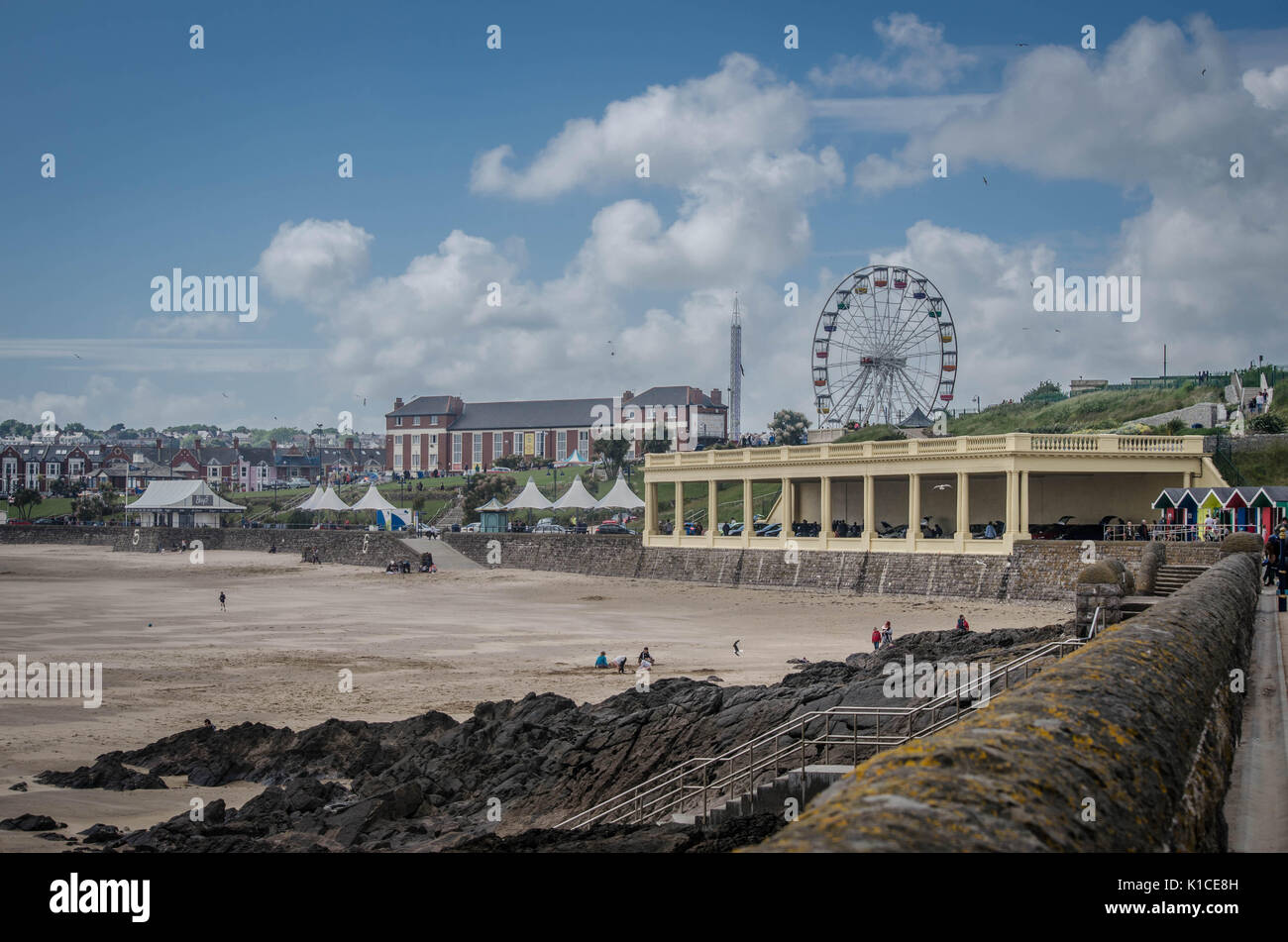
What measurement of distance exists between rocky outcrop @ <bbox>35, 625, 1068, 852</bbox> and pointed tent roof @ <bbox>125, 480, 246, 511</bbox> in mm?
96924

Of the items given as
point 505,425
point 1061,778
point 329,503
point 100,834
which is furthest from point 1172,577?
Result: point 505,425

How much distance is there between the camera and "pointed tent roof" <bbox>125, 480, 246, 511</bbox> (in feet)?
370

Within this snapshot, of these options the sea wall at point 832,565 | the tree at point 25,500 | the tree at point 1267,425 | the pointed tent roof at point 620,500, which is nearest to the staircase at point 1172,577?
the sea wall at point 832,565

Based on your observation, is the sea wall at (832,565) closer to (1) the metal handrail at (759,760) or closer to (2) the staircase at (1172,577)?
(2) the staircase at (1172,577)

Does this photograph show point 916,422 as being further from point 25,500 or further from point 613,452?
point 25,500

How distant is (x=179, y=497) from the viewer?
113938 mm

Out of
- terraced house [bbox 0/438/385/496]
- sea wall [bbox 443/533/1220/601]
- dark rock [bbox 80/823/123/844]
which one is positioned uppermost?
terraced house [bbox 0/438/385/496]

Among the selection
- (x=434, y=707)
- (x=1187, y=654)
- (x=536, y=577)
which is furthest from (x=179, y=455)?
(x=1187, y=654)

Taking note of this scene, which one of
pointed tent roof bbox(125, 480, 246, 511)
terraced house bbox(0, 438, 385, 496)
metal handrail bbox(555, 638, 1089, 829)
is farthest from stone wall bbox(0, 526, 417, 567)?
metal handrail bbox(555, 638, 1089, 829)

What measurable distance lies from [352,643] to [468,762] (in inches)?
802

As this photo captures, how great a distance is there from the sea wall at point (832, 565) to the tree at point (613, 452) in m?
40.4

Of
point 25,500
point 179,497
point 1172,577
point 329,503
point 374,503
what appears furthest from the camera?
point 25,500

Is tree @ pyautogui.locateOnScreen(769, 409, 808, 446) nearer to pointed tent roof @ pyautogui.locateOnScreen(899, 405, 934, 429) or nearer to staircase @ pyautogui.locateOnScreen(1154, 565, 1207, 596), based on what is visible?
pointed tent roof @ pyautogui.locateOnScreen(899, 405, 934, 429)
